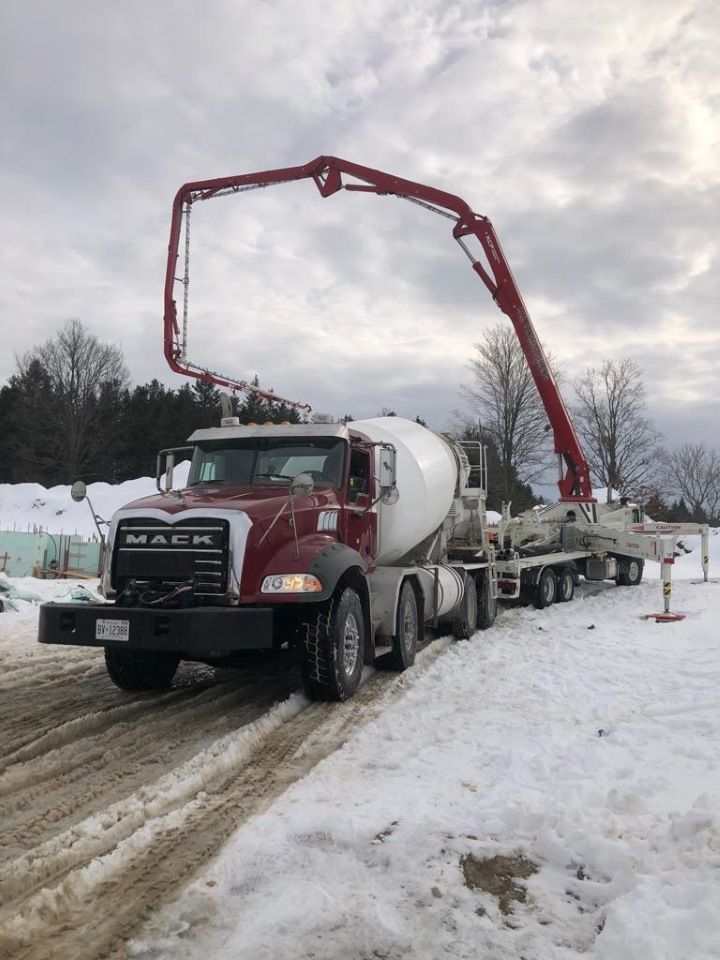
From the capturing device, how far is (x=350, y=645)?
22.7 ft

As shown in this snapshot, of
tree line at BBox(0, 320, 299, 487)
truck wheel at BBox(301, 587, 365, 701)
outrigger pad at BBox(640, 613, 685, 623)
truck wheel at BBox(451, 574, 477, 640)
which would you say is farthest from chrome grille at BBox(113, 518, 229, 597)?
tree line at BBox(0, 320, 299, 487)

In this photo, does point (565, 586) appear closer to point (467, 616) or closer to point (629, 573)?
point (629, 573)

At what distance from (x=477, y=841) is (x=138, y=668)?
179 inches

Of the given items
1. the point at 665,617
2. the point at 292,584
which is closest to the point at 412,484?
the point at 292,584

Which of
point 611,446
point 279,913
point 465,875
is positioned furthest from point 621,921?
point 611,446

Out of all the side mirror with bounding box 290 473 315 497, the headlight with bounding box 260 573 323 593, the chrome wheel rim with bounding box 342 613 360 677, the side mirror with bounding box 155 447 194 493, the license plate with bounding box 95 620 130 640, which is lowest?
the chrome wheel rim with bounding box 342 613 360 677

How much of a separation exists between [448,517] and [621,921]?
9149 millimetres

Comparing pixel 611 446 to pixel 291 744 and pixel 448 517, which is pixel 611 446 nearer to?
pixel 448 517

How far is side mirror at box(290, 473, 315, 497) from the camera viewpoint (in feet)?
20.4

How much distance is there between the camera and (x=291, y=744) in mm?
5500

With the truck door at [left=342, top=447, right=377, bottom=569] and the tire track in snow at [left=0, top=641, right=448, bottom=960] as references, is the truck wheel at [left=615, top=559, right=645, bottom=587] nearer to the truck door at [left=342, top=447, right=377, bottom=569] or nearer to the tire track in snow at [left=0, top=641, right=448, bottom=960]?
the truck door at [left=342, top=447, right=377, bottom=569]

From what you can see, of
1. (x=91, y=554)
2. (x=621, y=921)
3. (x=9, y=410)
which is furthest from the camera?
(x=9, y=410)

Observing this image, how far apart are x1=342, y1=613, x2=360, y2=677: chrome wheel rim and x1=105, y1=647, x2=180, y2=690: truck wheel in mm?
1871

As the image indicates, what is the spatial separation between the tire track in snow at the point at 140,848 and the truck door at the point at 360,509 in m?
2.40
